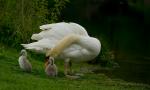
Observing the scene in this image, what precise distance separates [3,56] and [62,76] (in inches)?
105

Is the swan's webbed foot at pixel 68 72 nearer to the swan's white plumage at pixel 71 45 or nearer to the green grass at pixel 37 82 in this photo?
the green grass at pixel 37 82

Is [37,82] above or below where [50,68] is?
below

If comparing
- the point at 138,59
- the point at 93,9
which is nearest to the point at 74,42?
the point at 138,59

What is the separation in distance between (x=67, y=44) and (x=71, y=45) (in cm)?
24

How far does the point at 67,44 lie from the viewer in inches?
579

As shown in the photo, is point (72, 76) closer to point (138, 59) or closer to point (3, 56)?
point (3, 56)

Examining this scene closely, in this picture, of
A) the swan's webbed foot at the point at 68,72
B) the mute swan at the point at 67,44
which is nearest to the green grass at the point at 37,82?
the swan's webbed foot at the point at 68,72

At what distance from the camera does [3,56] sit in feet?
56.0

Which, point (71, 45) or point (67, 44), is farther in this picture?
point (71, 45)

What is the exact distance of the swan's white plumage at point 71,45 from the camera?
14.8m

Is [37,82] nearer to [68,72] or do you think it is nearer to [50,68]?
[50,68]

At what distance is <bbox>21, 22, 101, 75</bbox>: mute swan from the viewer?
14.7 metres

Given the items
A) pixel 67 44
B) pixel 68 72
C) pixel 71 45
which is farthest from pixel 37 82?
pixel 68 72

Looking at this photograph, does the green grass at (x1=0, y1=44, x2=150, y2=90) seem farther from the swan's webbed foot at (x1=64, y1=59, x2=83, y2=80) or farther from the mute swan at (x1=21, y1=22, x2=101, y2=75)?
the mute swan at (x1=21, y1=22, x2=101, y2=75)
